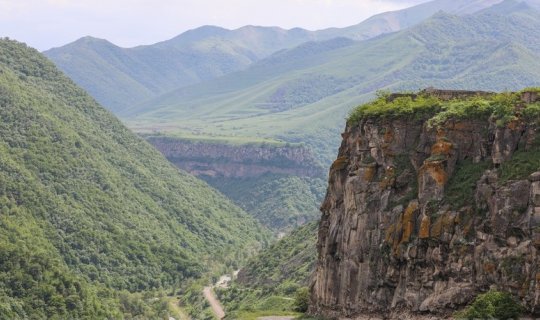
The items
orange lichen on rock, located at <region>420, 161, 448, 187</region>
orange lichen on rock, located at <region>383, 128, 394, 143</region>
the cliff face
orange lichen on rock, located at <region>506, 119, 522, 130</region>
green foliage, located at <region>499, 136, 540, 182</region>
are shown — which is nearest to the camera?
the cliff face

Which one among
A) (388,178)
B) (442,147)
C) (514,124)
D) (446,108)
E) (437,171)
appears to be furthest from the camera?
(388,178)

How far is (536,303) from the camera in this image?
45.3 meters

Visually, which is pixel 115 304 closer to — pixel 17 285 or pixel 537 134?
pixel 17 285

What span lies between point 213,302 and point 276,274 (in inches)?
552

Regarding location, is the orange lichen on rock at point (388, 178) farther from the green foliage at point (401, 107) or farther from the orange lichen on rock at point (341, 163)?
the orange lichen on rock at point (341, 163)

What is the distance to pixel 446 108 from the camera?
55281 mm

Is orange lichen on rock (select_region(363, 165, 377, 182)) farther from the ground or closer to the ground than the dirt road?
farther from the ground

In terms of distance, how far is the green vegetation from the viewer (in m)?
127

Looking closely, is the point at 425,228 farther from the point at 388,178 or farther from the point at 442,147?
the point at 388,178

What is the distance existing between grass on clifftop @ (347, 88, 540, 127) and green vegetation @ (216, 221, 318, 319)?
44599 mm

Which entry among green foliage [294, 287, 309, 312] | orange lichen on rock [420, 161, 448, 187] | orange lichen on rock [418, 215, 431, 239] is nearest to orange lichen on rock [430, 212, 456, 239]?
orange lichen on rock [418, 215, 431, 239]

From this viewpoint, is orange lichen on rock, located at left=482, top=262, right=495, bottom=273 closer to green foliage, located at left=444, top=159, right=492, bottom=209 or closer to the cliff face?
the cliff face

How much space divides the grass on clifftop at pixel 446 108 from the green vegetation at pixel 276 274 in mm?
44599

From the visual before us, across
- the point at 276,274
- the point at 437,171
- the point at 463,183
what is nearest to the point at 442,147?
the point at 437,171
